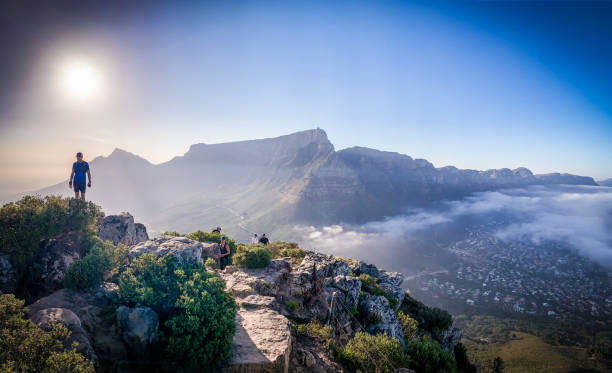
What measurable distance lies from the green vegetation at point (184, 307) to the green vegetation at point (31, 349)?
2.14 m

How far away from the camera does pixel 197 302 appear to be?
7723mm

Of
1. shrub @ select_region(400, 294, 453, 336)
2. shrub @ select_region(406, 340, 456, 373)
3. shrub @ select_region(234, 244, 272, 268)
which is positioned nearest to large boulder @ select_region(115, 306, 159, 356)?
shrub @ select_region(234, 244, 272, 268)

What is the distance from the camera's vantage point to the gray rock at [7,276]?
784 centimetres

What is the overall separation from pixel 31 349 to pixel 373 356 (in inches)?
431

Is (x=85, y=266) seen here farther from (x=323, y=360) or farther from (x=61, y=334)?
(x=323, y=360)

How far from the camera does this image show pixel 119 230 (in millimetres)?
15648

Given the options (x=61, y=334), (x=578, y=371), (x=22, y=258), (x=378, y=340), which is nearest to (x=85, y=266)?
(x=22, y=258)

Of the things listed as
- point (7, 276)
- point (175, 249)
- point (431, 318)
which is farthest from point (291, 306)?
point (431, 318)

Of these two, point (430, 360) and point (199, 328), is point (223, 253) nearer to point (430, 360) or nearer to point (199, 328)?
point (199, 328)

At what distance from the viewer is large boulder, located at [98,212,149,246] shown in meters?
15.0

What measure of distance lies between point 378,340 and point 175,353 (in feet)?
28.5

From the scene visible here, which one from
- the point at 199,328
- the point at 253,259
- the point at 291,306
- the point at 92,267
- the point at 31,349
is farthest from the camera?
the point at 253,259

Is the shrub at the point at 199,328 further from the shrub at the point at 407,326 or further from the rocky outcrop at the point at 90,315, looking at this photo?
the shrub at the point at 407,326

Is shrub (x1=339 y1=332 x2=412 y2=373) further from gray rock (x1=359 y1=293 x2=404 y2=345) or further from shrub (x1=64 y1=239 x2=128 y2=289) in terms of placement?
shrub (x1=64 y1=239 x2=128 y2=289)
